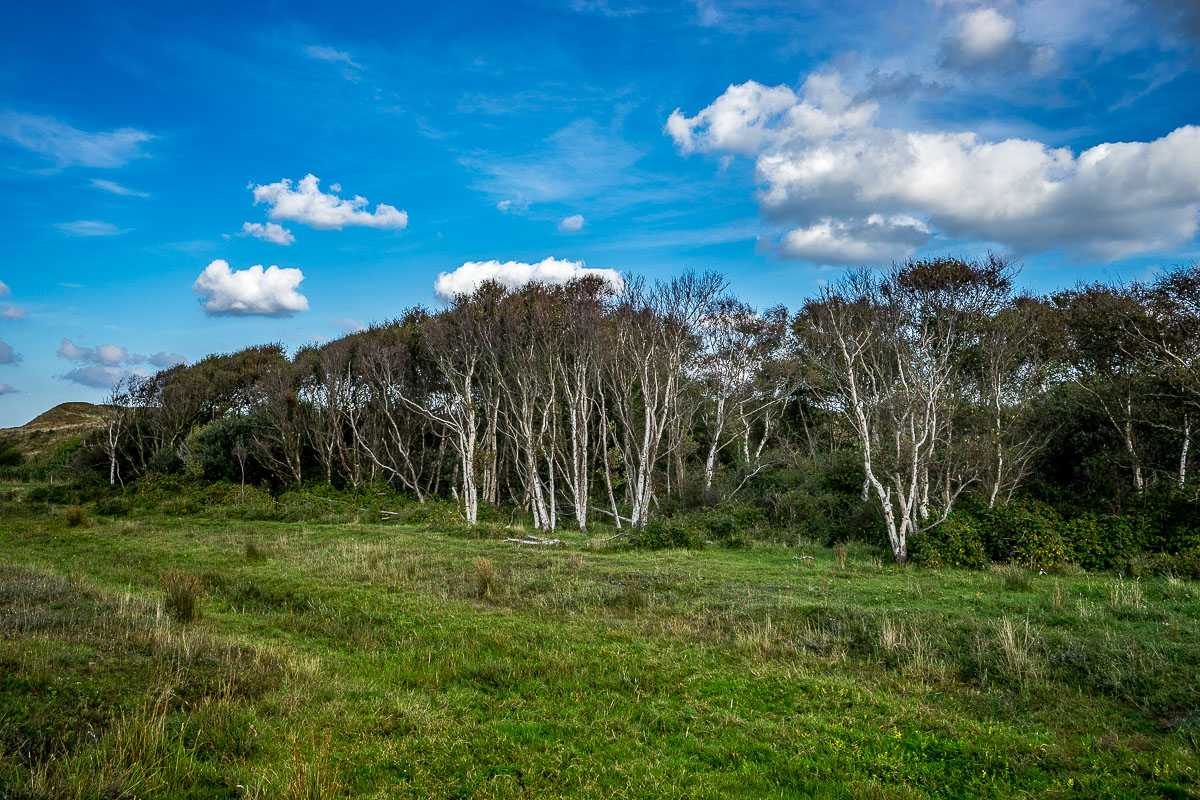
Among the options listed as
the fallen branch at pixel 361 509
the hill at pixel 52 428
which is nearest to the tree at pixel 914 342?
the fallen branch at pixel 361 509

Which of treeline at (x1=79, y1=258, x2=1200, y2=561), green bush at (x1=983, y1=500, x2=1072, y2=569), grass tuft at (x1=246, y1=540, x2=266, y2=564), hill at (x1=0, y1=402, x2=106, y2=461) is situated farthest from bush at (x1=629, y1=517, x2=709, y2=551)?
hill at (x1=0, y1=402, x2=106, y2=461)

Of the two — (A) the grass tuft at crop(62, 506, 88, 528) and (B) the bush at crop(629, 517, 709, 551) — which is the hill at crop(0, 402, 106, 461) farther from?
(B) the bush at crop(629, 517, 709, 551)

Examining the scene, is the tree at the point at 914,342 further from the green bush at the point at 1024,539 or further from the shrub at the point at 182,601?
the shrub at the point at 182,601

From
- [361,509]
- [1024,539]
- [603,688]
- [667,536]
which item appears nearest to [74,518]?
[361,509]

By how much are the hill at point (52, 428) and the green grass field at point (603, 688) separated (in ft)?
211

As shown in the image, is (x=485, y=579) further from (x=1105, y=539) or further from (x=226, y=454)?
(x=226, y=454)

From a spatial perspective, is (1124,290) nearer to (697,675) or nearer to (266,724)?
(697,675)

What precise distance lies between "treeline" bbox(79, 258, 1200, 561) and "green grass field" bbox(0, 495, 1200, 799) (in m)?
7.38

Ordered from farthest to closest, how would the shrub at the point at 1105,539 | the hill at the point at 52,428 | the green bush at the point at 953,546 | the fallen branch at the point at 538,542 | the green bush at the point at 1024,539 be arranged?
the hill at the point at 52,428 → the fallen branch at the point at 538,542 → the shrub at the point at 1105,539 → the green bush at the point at 953,546 → the green bush at the point at 1024,539

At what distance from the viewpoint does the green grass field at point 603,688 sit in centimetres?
578

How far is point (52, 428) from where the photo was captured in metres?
69.3

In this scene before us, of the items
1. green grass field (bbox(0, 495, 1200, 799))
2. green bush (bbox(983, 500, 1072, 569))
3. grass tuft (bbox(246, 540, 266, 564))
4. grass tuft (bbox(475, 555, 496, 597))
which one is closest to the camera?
green grass field (bbox(0, 495, 1200, 799))

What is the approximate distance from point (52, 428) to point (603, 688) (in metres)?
87.2

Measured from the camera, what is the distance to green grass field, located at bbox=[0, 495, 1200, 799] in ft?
19.0
